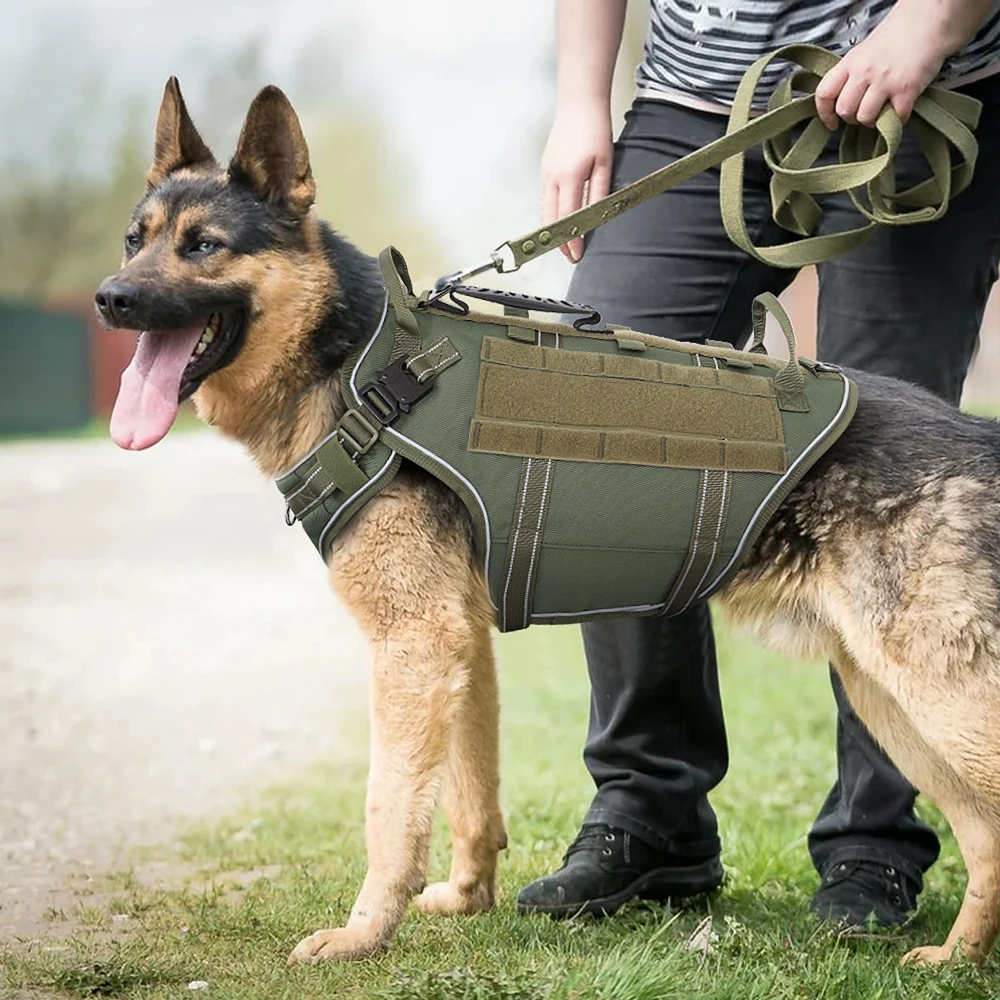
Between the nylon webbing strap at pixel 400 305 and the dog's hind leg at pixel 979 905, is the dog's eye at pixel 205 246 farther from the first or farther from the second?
the dog's hind leg at pixel 979 905

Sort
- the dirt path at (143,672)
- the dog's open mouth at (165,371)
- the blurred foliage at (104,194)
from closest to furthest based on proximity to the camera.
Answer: the dog's open mouth at (165,371)
the dirt path at (143,672)
the blurred foliage at (104,194)

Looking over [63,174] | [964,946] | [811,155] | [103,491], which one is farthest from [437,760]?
[63,174]

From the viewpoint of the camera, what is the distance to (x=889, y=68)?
3.46m

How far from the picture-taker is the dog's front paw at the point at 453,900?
385 cm

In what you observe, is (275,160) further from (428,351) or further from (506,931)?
(506,931)

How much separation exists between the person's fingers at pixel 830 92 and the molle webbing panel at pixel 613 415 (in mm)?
815

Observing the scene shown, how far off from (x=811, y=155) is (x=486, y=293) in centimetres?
98

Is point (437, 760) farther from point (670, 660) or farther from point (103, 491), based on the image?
point (103, 491)

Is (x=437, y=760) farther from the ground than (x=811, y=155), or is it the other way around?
(x=811, y=155)

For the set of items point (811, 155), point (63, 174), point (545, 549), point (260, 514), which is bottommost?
point (260, 514)

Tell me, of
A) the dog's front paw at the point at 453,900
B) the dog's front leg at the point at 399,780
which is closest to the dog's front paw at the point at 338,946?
the dog's front leg at the point at 399,780

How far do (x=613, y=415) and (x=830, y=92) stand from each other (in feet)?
3.42

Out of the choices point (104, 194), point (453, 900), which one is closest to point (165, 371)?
point (453, 900)

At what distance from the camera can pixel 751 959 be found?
3.41 m
